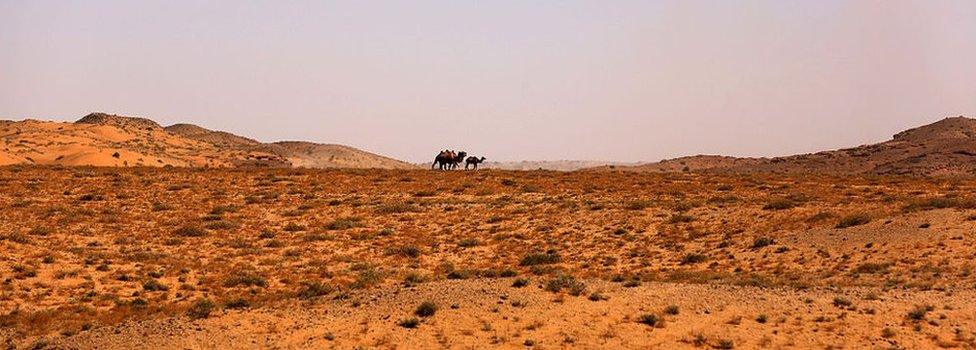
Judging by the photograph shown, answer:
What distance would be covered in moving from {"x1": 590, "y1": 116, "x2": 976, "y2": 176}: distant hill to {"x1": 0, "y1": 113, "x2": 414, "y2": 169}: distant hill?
41.8m

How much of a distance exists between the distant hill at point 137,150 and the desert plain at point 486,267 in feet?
107

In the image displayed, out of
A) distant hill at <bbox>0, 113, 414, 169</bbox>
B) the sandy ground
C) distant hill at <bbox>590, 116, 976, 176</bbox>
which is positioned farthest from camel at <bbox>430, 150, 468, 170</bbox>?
the sandy ground

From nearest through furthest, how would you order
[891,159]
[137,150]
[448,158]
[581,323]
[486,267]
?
1. [581,323]
2. [486,267]
3. [448,158]
4. [891,159]
5. [137,150]

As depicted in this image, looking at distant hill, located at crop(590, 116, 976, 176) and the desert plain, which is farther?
distant hill, located at crop(590, 116, 976, 176)

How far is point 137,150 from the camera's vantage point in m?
86.6

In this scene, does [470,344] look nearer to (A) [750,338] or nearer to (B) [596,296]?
(B) [596,296]

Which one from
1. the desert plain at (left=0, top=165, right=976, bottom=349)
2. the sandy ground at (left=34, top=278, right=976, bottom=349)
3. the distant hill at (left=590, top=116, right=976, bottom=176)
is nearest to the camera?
the sandy ground at (left=34, top=278, right=976, bottom=349)

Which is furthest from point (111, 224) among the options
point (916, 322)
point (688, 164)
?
point (688, 164)

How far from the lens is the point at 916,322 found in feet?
47.9

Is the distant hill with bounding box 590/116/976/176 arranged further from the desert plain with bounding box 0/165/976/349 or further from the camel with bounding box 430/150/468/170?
the desert plain with bounding box 0/165/976/349

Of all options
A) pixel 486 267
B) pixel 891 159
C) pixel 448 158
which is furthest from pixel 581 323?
pixel 891 159

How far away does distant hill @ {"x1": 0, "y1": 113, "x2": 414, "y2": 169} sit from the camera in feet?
232

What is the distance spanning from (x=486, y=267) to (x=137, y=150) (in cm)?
7601

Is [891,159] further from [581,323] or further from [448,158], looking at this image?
[581,323]
